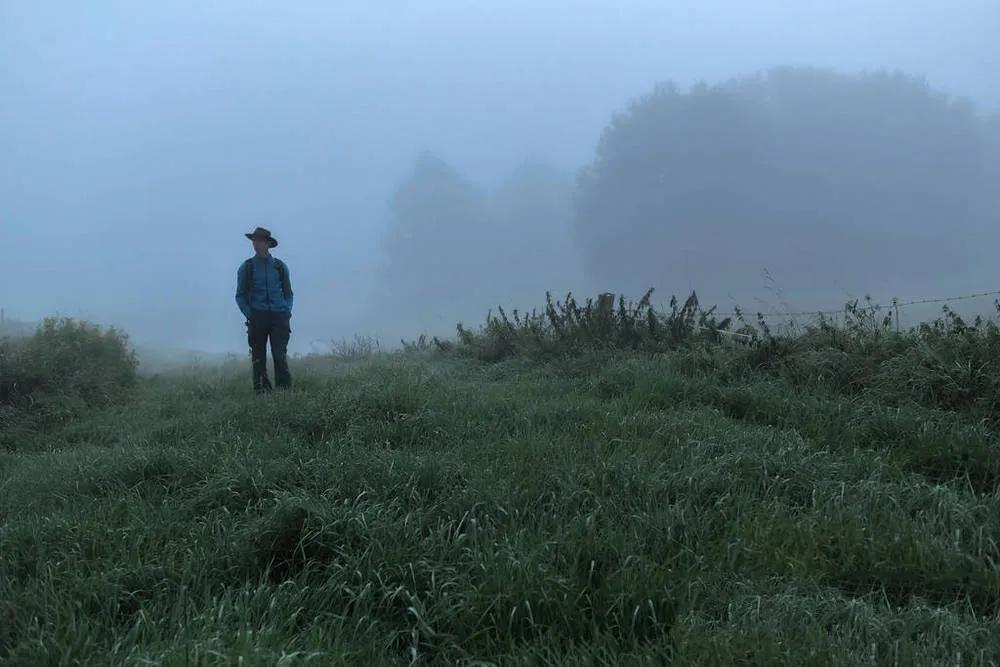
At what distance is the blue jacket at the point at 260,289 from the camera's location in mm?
7688

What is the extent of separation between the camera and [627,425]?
14.8 feet

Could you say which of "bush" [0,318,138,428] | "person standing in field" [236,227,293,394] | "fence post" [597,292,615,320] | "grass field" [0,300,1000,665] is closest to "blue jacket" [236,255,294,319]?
"person standing in field" [236,227,293,394]

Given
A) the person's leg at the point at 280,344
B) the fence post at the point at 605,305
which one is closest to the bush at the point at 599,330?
the fence post at the point at 605,305

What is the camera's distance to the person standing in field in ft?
25.3

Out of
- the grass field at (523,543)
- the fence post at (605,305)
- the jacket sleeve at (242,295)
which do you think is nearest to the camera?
the grass field at (523,543)

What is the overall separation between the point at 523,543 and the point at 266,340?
6096 millimetres

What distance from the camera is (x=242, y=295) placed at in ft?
25.3

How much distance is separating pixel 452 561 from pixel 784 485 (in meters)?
1.92

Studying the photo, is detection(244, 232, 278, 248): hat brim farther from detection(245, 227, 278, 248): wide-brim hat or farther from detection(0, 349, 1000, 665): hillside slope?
detection(0, 349, 1000, 665): hillside slope

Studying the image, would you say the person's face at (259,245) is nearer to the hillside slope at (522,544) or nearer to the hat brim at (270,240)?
the hat brim at (270,240)

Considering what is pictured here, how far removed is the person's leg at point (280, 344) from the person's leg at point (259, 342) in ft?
0.35

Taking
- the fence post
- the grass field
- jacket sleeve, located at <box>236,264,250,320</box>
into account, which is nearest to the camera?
the grass field

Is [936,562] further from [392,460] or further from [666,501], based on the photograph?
[392,460]

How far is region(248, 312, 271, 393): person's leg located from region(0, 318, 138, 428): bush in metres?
2.39
